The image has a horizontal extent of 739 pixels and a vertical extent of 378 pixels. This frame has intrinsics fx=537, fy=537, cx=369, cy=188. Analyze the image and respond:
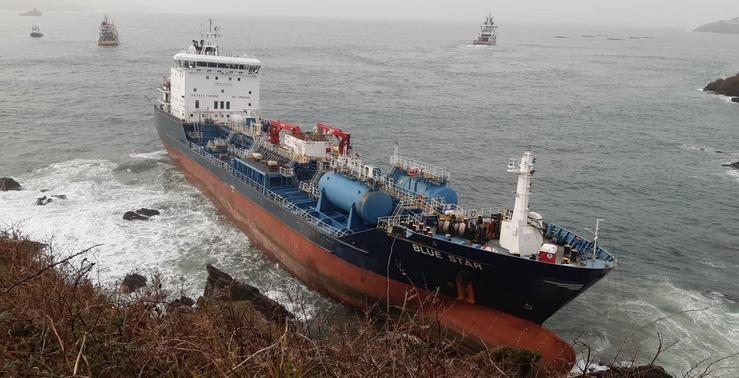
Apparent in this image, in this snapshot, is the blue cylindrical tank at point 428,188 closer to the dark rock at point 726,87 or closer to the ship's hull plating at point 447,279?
the ship's hull plating at point 447,279

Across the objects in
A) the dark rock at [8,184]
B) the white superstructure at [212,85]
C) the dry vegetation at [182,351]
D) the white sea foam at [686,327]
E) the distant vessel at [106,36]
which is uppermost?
the distant vessel at [106,36]

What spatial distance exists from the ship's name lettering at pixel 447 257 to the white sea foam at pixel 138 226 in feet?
13.5

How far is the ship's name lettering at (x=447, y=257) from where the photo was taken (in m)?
15.1

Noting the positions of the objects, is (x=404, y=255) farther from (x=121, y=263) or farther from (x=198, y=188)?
(x=198, y=188)

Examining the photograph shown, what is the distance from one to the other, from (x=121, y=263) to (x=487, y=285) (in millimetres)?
14166

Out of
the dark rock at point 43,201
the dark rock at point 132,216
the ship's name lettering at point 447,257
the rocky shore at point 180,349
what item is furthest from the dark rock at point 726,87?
the rocky shore at point 180,349

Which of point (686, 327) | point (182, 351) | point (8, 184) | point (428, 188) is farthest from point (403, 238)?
point (8, 184)

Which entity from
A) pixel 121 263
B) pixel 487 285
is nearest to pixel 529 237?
pixel 487 285

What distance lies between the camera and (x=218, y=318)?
274 inches

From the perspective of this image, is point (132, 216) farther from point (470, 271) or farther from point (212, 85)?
point (470, 271)

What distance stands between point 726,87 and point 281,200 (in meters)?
70.5

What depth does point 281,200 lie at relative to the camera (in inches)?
859

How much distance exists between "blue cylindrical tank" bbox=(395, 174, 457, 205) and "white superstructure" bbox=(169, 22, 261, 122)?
Answer: 1673 centimetres

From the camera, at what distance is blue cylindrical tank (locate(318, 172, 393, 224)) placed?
17656mm
